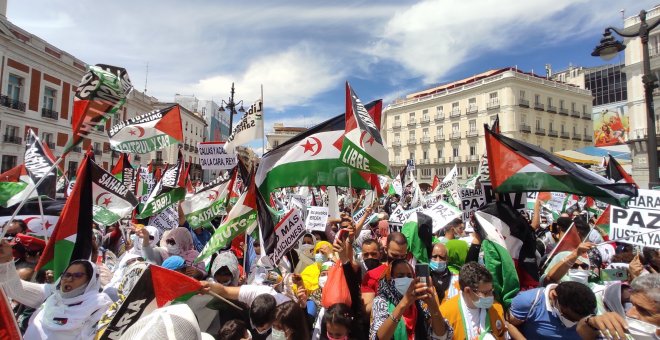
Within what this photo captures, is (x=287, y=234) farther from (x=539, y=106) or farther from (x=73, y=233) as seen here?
(x=539, y=106)

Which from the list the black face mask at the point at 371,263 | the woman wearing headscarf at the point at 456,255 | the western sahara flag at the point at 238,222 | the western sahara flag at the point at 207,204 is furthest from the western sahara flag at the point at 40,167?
the woman wearing headscarf at the point at 456,255

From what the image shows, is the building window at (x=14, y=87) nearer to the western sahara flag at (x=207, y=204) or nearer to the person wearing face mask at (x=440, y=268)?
the western sahara flag at (x=207, y=204)

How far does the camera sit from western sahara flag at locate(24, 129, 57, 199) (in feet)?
21.4

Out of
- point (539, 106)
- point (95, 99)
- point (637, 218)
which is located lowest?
point (637, 218)

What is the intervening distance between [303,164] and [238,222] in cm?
114

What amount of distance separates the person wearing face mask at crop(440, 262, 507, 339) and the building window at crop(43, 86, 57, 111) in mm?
35503

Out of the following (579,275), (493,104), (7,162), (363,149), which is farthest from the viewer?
(493,104)

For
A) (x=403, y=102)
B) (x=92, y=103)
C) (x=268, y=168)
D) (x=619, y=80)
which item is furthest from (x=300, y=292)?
(x=403, y=102)

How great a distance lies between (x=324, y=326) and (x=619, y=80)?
54.0 m

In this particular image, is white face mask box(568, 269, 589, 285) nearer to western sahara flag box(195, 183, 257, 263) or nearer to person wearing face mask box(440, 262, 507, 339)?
person wearing face mask box(440, 262, 507, 339)

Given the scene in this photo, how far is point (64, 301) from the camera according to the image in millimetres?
2887

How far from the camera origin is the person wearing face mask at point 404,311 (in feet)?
8.00

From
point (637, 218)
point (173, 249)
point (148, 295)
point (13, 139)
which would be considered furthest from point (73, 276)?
point (13, 139)

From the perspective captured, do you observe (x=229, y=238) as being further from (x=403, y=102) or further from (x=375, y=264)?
(x=403, y=102)
